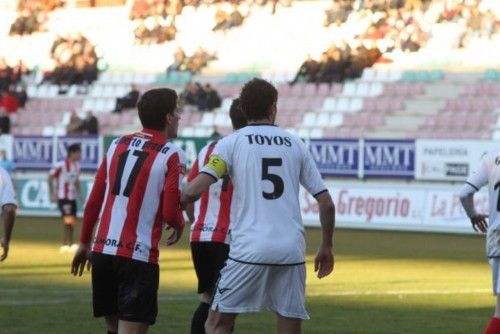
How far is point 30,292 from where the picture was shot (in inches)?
656

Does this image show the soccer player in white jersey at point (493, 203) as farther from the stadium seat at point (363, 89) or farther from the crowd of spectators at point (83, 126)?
the crowd of spectators at point (83, 126)

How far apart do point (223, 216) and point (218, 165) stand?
2608 mm

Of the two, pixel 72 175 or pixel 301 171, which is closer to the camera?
pixel 301 171

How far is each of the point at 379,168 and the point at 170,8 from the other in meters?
17.2

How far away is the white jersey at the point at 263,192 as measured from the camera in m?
8.28

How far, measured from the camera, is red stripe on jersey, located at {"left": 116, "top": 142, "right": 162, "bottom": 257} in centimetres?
870

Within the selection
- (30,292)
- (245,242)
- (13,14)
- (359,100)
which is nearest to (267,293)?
(245,242)

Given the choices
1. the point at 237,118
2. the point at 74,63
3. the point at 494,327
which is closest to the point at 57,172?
the point at 237,118

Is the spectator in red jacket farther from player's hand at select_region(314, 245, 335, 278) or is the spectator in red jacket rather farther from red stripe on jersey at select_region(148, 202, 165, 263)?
player's hand at select_region(314, 245, 335, 278)

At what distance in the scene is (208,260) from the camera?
10914 millimetres

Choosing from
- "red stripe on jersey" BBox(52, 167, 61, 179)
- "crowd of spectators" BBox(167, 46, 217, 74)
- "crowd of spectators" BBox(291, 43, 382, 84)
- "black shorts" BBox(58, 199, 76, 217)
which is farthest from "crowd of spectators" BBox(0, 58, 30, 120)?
"black shorts" BBox(58, 199, 76, 217)

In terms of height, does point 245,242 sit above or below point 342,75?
above

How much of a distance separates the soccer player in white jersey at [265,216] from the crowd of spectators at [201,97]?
3257 cm

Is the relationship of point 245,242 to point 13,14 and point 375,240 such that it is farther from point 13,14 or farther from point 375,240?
point 13,14
